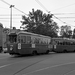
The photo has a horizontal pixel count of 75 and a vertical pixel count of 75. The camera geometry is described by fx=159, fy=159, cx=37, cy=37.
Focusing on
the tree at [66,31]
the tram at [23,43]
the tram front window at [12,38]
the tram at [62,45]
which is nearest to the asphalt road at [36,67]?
the tram at [23,43]

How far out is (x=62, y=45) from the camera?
31438 mm

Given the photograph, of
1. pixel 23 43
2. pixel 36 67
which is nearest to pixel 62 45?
pixel 23 43

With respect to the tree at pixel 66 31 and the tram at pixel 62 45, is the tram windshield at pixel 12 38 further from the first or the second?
the tree at pixel 66 31

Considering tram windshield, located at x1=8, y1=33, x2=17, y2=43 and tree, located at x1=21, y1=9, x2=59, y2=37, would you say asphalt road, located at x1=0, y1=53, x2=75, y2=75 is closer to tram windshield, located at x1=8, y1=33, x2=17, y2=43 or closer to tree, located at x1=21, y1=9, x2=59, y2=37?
tram windshield, located at x1=8, y1=33, x2=17, y2=43

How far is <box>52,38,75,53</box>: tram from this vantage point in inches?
1199

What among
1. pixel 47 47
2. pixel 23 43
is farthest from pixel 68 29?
pixel 23 43

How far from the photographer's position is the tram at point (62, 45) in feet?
99.9

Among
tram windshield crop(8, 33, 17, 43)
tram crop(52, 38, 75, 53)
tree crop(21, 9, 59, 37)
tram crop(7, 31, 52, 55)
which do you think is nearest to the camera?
tram crop(7, 31, 52, 55)

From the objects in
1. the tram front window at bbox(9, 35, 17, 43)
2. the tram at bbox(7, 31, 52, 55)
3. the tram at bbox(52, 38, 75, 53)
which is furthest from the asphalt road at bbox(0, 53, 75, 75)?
the tram at bbox(52, 38, 75, 53)

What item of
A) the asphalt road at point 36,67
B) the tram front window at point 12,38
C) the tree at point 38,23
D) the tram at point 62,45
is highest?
the tree at point 38,23

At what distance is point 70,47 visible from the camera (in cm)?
3266

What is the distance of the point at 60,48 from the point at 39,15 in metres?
31.1

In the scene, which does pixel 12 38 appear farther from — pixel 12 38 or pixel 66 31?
pixel 66 31

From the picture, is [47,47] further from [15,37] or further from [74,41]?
[74,41]
